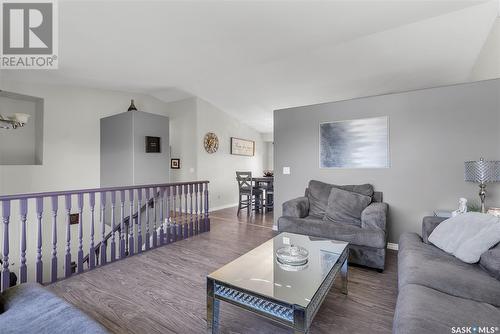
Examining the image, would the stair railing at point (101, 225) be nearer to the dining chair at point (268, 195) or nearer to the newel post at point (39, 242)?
the newel post at point (39, 242)

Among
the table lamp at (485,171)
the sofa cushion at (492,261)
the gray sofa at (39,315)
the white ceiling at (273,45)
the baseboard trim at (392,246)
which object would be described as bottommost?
the baseboard trim at (392,246)

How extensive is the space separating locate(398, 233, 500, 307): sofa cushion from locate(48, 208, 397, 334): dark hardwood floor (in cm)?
44

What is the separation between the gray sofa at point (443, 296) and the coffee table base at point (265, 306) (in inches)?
15.9

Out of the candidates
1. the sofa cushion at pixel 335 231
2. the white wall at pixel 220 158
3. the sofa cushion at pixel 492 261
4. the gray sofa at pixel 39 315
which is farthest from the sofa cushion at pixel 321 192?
the white wall at pixel 220 158

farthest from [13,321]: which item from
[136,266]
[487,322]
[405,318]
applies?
[487,322]

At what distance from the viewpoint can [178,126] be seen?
605 centimetres

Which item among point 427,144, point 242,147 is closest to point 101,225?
point 427,144

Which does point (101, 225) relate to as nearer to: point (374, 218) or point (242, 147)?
point (374, 218)

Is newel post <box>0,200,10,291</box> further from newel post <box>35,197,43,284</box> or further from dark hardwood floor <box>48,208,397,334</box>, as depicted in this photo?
dark hardwood floor <box>48,208,397,334</box>

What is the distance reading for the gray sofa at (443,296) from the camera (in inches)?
42.4

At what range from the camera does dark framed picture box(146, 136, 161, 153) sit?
4824 millimetres

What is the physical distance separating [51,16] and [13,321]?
9.17 ft

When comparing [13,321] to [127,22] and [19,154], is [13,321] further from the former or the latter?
[19,154]

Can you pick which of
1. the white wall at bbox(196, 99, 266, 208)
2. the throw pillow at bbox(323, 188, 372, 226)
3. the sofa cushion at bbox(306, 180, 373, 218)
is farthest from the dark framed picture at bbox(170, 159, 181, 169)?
the throw pillow at bbox(323, 188, 372, 226)
